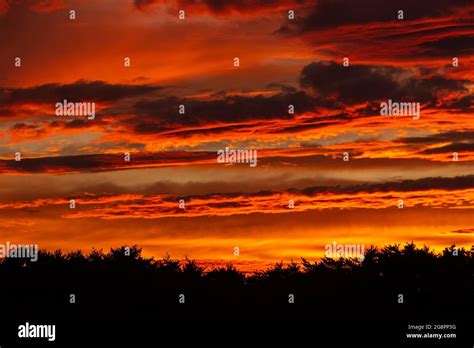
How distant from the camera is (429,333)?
207 feet

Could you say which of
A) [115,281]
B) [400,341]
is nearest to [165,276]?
[115,281]

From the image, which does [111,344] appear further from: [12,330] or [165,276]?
[165,276]

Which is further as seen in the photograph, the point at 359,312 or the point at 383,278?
the point at 383,278

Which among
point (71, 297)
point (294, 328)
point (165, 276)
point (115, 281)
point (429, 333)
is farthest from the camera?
point (165, 276)

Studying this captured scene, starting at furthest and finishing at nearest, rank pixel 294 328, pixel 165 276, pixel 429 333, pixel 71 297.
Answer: pixel 165 276
pixel 71 297
pixel 294 328
pixel 429 333

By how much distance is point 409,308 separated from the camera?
240 ft

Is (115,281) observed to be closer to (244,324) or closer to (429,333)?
(244,324)

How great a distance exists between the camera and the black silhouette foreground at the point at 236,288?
243ft

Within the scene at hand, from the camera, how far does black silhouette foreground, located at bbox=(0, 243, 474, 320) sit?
74062 millimetres

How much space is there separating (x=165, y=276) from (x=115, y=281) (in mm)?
9938

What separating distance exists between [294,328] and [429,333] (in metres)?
11.2

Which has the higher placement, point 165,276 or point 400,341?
point 165,276

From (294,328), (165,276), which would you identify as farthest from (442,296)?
(165,276)

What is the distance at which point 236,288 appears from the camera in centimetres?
9725
